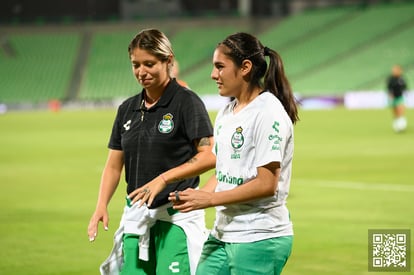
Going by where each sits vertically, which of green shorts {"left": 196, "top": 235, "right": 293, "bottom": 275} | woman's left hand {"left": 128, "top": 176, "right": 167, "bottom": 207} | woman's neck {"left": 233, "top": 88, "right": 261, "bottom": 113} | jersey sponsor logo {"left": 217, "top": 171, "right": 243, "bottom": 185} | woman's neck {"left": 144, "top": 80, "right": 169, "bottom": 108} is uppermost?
woman's neck {"left": 144, "top": 80, "right": 169, "bottom": 108}

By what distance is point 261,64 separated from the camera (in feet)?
16.2

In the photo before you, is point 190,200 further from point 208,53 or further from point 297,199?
point 208,53

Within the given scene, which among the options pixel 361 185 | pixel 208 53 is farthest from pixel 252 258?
pixel 208 53

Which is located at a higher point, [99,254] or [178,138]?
[178,138]

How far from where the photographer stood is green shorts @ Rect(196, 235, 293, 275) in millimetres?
4777

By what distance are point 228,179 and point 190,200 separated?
1.13 ft

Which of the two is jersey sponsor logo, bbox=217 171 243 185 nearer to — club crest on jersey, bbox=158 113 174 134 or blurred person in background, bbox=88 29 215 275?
blurred person in background, bbox=88 29 215 275

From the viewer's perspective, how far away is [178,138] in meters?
5.51

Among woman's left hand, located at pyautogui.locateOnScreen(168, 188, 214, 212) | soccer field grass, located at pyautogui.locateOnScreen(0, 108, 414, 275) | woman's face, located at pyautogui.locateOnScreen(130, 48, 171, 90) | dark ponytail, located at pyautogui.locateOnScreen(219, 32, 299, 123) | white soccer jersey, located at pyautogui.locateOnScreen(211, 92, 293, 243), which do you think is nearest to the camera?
woman's left hand, located at pyautogui.locateOnScreen(168, 188, 214, 212)

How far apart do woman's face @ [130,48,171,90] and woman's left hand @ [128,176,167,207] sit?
67cm

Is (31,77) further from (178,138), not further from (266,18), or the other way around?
(178,138)

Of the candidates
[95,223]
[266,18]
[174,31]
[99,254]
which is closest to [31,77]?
[174,31]

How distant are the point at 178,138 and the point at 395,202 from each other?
854 centimetres

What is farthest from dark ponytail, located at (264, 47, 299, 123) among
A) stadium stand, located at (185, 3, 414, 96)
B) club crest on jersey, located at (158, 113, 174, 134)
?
stadium stand, located at (185, 3, 414, 96)
